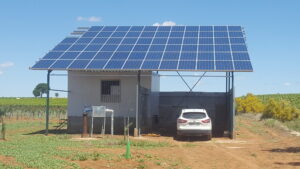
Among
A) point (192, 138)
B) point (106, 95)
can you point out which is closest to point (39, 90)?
point (106, 95)

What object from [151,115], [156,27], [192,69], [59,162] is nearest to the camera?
[59,162]

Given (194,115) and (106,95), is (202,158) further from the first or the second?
(106,95)

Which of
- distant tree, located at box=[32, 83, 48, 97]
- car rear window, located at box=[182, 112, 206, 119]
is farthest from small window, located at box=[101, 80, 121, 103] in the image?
distant tree, located at box=[32, 83, 48, 97]

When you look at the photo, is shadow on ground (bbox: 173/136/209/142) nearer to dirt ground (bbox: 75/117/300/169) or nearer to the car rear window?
the car rear window

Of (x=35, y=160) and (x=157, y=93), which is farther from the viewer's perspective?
(x=157, y=93)

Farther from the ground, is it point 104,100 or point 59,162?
point 104,100

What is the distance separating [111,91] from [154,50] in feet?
11.4

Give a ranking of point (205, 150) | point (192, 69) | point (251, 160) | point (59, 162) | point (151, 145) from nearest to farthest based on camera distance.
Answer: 1. point (59, 162)
2. point (251, 160)
3. point (205, 150)
4. point (151, 145)
5. point (192, 69)

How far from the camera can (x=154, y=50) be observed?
26.3m

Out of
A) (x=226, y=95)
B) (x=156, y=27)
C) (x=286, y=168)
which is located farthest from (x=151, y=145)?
(x=156, y=27)

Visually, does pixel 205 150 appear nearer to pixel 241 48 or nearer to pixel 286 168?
pixel 286 168

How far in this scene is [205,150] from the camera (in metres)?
18.0

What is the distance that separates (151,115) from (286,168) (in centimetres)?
1633

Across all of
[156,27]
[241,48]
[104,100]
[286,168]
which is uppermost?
[156,27]
